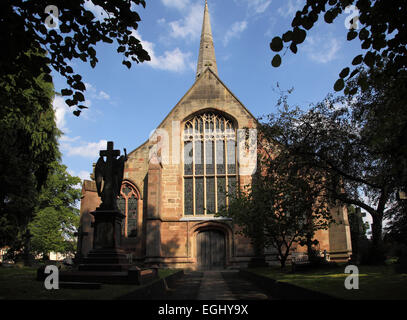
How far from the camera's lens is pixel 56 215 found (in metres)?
31.2

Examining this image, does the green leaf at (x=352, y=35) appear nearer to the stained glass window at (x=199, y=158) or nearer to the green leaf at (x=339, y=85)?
the green leaf at (x=339, y=85)

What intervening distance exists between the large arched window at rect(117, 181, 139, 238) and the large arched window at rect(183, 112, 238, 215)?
3.37m

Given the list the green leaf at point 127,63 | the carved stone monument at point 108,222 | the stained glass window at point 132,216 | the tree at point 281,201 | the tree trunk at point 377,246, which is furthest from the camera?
the stained glass window at point 132,216

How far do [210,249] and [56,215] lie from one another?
16806 mm

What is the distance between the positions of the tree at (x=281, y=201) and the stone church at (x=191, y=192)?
4606 millimetres

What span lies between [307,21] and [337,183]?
921 cm

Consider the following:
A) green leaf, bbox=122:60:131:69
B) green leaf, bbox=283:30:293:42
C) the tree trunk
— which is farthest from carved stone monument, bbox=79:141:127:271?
the tree trunk

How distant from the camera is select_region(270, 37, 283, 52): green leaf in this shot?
14.3 ft

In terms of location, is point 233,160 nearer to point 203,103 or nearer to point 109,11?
point 203,103

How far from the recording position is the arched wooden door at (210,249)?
21.5 m

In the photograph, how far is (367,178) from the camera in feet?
39.9

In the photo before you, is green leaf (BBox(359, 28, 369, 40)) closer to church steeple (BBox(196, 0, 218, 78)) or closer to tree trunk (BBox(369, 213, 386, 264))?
tree trunk (BBox(369, 213, 386, 264))

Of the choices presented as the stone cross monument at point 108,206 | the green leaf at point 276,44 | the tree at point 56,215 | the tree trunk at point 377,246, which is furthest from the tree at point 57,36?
the tree at point 56,215
